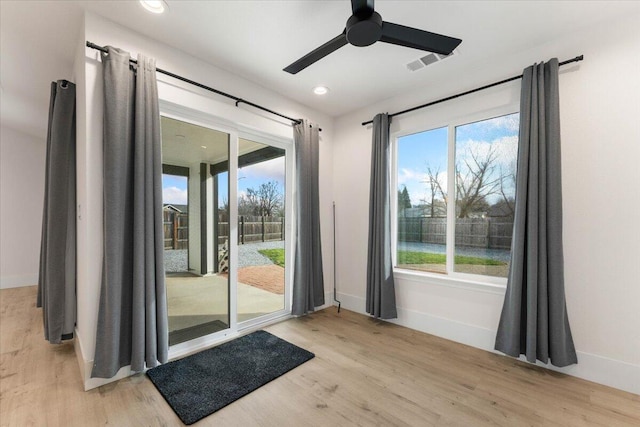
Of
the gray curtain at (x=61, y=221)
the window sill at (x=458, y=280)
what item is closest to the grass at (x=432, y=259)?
the window sill at (x=458, y=280)

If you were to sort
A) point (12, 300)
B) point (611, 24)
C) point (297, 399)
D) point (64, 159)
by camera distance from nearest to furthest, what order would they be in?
1. point (297, 399)
2. point (611, 24)
3. point (64, 159)
4. point (12, 300)

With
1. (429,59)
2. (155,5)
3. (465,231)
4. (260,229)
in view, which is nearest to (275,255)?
(260,229)

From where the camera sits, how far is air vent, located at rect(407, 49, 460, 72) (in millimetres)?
2436

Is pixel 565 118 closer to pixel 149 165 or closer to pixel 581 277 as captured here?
pixel 581 277

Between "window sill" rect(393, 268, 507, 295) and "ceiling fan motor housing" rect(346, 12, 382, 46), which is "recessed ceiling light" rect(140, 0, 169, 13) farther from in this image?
"window sill" rect(393, 268, 507, 295)

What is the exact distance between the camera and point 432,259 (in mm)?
3098

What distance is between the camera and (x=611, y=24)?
205 centimetres

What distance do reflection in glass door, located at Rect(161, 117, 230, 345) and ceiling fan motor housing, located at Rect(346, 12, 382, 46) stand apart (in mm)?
1763

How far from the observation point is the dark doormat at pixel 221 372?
5.91ft

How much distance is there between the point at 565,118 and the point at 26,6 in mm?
4177

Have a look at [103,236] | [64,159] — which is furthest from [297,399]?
[64,159]

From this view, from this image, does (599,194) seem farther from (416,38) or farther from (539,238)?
(416,38)

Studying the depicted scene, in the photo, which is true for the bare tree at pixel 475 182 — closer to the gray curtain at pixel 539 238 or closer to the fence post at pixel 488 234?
the fence post at pixel 488 234

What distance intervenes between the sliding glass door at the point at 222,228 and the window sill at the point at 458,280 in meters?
1.49
